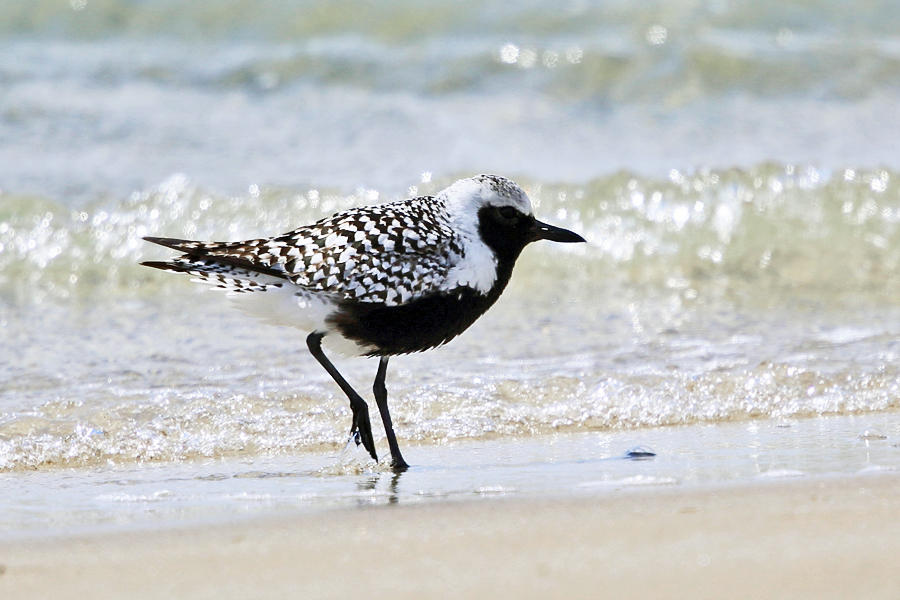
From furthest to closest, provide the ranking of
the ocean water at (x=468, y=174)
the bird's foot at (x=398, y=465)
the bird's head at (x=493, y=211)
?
the ocean water at (x=468, y=174) → the bird's head at (x=493, y=211) → the bird's foot at (x=398, y=465)

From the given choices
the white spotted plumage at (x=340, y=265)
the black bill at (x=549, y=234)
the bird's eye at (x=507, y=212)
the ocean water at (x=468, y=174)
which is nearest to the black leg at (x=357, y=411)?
the white spotted plumage at (x=340, y=265)

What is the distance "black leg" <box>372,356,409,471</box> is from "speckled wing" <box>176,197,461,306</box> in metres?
0.52

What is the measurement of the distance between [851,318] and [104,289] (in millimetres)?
4763

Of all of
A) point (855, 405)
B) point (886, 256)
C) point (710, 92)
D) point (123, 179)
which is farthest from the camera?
point (710, 92)

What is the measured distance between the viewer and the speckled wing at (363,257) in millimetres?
5340

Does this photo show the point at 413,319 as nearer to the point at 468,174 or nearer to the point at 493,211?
the point at 493,211

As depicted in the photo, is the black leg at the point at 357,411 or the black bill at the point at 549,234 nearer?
the black leg at the point at 357,411

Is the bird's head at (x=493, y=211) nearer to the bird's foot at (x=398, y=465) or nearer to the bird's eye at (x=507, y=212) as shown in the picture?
the bird's eye at (x=507, y=212)

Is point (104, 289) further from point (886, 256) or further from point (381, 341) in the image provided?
point (886, 256)

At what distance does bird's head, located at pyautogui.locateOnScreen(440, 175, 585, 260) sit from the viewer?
5.70m

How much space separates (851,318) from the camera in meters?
7.98

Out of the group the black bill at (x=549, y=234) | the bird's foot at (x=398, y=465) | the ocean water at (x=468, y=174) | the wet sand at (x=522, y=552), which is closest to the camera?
the wet sand at (x=522, y=552)

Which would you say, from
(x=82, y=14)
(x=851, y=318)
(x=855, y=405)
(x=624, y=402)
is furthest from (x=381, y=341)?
(x=82, y=14)

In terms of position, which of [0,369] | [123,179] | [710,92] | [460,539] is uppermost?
[710,92]
